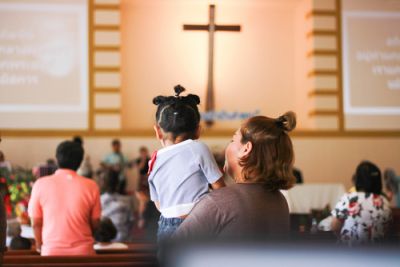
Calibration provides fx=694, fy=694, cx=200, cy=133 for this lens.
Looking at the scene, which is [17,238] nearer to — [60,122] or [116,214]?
[116,214]

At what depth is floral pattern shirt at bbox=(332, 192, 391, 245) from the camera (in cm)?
415

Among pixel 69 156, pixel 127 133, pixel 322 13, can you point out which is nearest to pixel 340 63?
pixel 322 13

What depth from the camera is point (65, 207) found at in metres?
3.73

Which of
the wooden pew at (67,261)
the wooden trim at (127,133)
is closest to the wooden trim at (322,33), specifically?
the wooden trim at (127,133)

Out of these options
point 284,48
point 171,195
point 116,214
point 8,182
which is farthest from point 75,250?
point 284,48

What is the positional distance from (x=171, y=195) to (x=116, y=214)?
4.64 meters

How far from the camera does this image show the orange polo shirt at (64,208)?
3.73 m

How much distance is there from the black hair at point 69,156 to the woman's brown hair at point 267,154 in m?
1.95

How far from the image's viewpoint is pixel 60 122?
1229 centimetres

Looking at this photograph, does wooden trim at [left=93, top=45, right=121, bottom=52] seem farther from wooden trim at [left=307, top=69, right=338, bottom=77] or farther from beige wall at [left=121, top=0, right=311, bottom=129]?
wooden trim at [left=307, top=69, right=338, bottom=77]

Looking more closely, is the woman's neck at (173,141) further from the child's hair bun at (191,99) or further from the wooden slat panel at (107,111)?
the wooden slat panel at (107,111)

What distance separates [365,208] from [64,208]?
70.5 inches

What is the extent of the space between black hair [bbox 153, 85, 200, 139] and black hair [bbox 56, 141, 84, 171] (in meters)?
1.25

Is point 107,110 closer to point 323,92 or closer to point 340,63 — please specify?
point 323,92
